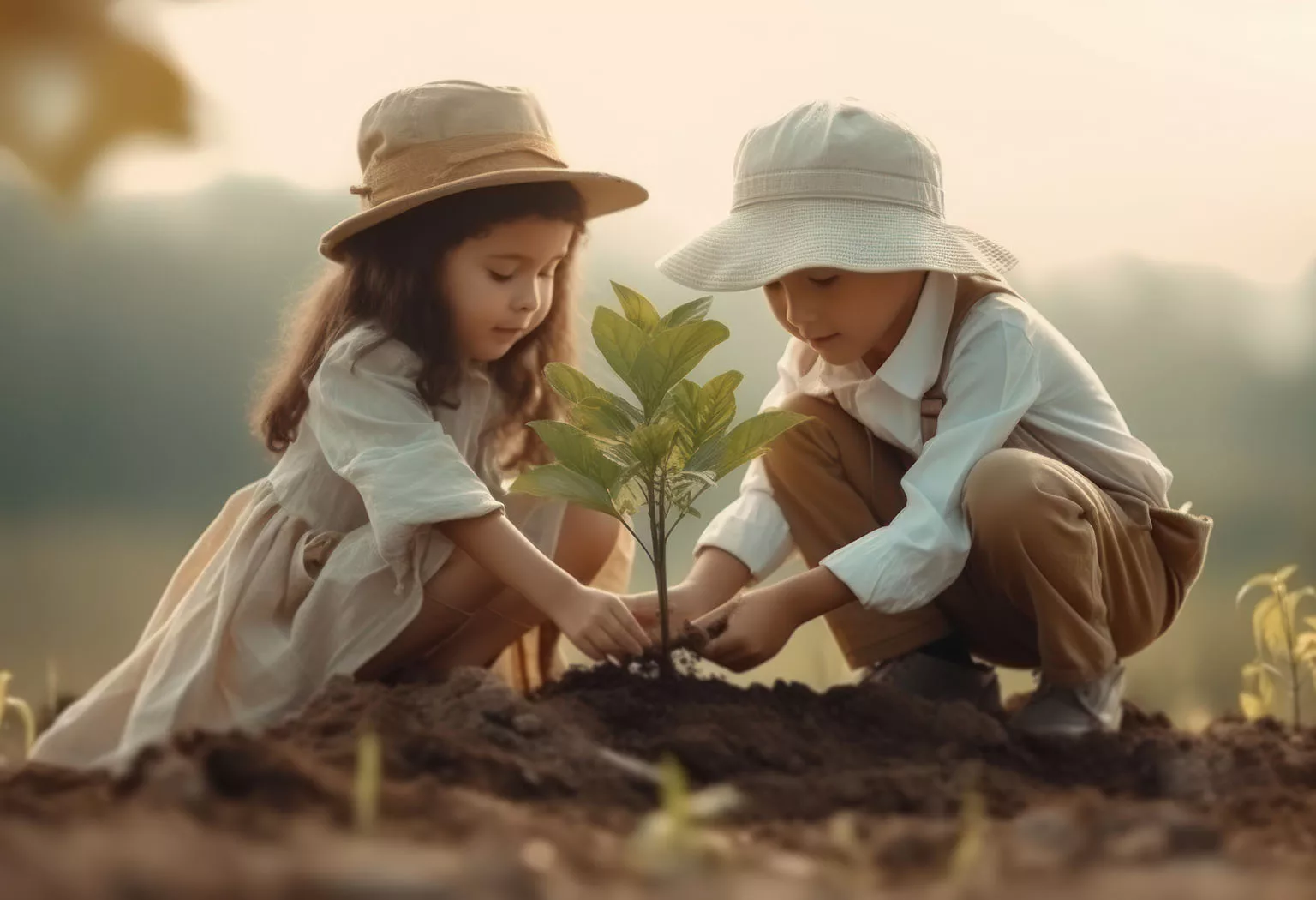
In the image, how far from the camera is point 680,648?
1.85m

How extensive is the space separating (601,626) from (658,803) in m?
0.47

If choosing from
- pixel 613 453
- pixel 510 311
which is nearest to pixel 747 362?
A: pixel 510 311

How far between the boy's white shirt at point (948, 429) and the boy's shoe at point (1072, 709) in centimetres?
25

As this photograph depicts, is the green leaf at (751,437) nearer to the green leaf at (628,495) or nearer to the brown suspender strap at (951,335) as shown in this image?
the green leaf at (628,495)

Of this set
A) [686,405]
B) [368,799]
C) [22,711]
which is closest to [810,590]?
[686,405]

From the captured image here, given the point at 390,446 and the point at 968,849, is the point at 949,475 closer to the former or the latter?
the point at 390,446

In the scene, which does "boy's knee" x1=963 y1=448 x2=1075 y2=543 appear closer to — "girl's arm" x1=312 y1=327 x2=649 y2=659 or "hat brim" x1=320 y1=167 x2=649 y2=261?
"girl's arm" x1=312 y1=327 x2=649 y2=659

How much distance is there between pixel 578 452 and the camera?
1.78m

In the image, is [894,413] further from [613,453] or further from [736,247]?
[613,453]

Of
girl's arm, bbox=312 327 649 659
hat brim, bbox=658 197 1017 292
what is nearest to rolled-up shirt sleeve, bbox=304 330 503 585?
girl's arm, bbox=312 327 649 659

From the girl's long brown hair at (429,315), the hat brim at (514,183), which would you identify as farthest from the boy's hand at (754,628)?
the hat brim at (514,183)

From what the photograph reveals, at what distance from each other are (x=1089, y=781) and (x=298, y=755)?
1016mm

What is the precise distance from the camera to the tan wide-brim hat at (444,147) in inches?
83.1

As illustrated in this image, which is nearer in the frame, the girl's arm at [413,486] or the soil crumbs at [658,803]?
the soil crumbs at [658,803]
